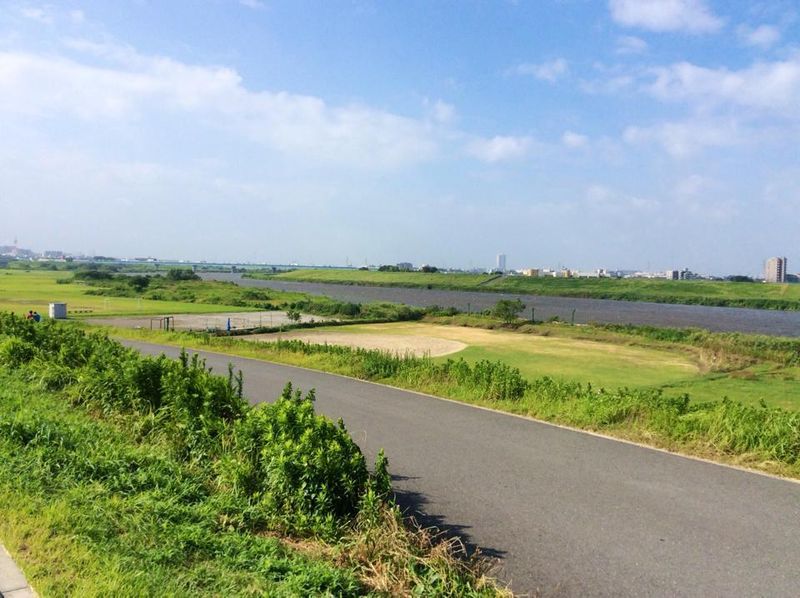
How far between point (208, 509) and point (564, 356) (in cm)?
2976

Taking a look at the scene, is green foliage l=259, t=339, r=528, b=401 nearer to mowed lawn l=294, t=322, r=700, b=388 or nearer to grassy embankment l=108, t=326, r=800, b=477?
grassy embankment l=108, t=326, r=800, b=477

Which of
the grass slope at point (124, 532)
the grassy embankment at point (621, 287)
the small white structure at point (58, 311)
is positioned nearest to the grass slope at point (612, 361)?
the small white structure at point (58, 311)

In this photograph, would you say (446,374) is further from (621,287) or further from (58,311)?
(621,287)

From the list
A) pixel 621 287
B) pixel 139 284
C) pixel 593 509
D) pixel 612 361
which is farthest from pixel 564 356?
pixel 621 287

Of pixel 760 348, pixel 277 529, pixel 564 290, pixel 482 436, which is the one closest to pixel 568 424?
pixel 482 436

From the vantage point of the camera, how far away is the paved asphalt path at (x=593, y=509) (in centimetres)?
477

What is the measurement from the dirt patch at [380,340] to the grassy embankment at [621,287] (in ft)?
304

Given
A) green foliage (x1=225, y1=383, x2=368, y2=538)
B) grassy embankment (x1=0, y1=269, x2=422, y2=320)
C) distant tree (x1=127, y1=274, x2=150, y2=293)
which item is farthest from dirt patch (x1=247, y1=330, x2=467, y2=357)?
distant tree (x1=127, y1=274, x2=150, y2=293)

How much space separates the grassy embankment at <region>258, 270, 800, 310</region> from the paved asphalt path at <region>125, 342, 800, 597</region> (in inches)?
4576

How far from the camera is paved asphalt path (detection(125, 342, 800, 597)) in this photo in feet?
15.6

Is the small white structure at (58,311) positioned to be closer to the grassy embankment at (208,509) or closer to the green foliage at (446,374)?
the green foliage at (446,374)

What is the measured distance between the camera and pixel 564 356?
32.9m

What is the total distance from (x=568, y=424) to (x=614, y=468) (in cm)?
231

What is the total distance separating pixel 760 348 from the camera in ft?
126
